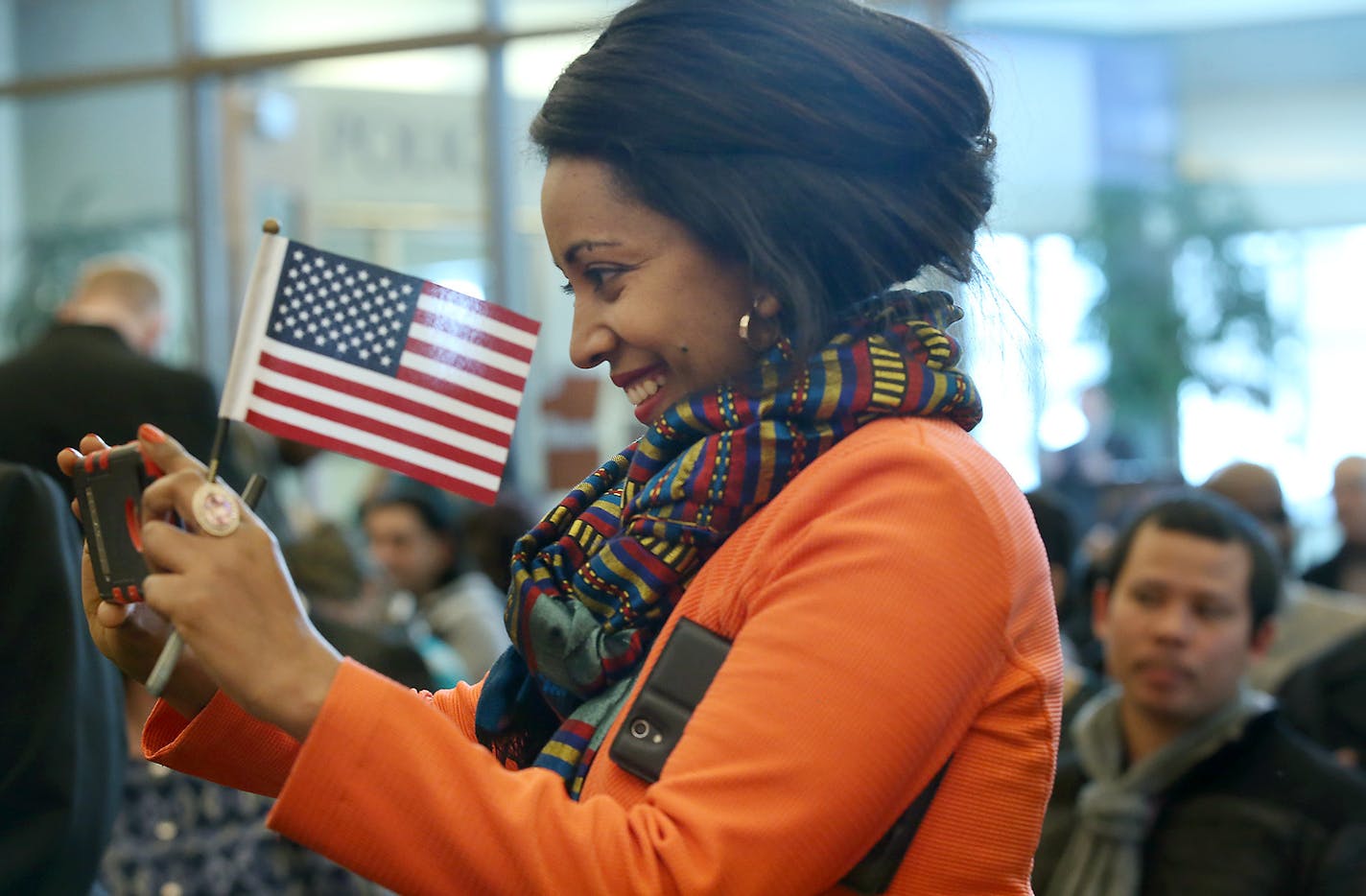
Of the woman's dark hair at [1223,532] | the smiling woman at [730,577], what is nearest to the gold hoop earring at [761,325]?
the smiling woman at [730,577]

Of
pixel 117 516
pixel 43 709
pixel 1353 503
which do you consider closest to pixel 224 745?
pixel 117 516

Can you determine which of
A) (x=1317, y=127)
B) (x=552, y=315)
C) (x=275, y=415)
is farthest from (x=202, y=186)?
(x=275, y=415)

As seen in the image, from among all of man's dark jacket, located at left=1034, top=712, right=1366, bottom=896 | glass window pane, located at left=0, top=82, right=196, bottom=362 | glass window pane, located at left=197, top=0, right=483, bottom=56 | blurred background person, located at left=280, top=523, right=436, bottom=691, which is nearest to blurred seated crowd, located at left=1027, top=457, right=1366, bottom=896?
man's dark jacket, located at left=1034, top=712, right=1366, bottom=896

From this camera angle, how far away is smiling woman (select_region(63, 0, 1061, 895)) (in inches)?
46.3

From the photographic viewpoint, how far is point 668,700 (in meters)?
1.25

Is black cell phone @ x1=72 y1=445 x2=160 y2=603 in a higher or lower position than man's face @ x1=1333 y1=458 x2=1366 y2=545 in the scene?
higher

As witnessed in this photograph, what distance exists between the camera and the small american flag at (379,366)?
4.82 ft

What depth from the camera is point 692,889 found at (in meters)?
1.15

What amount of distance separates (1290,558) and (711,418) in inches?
170

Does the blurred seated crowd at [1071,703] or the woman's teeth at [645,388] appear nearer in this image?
the woman's teeth at [645,388]

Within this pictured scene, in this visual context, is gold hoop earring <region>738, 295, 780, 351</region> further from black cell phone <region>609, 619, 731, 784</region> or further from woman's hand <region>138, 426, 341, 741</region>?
woman's hand <region>138, 426, 341, 741</region>

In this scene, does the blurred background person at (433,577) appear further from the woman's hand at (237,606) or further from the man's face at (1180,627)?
the woman's hand at (237,606)

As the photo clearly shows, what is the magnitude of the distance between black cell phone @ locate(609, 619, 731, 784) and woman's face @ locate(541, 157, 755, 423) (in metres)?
0.24

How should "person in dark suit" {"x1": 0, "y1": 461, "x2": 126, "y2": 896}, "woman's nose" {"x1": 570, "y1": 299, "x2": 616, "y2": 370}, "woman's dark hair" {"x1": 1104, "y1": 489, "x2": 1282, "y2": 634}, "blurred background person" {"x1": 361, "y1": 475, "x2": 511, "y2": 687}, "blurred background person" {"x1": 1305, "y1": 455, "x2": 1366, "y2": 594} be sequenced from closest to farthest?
"woman's nose" {"x1": 570, "y1": 299, "x2": 616, "y2": 370} < "person in dark suit" {"x1": 0, "y1": 461, "x2": 126, "y2": 896} < "woman's dark hair" {"x1": 1104, "y1": 489, "x2": 1282, "y2": 634} < "blurred background person" {"x1": 361, "y1": 475, "x2": 511, "y2": 687} < "blurred background person" {"x1": 1305, "y1": 455, "x2": 1366, "y2": 594}
